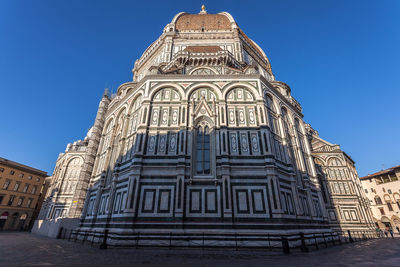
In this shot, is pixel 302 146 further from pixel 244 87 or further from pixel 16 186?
pixel 16 186

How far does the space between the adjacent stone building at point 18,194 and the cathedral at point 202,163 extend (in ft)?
71.0

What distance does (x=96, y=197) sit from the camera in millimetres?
17531

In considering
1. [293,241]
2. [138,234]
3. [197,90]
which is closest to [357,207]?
[293,241]

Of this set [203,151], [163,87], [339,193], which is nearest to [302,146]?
[339,193]

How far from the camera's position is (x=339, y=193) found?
86.7 feet

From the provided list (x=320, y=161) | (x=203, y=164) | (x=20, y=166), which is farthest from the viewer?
(x=20, y=166)

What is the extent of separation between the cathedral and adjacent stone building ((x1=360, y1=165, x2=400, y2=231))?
33.4 m

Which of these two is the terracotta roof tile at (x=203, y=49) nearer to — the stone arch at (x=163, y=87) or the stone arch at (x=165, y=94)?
the stone arch at (x=163, y=87)

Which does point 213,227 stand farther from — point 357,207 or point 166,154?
point 357,207

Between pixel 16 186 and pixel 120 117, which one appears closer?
pixel 120 117

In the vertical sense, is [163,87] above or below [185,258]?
above

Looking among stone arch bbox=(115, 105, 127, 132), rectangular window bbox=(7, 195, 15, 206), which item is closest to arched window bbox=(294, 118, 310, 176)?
stone arch bbox=(115, 105, 127, 132)

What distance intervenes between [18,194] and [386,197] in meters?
72.9

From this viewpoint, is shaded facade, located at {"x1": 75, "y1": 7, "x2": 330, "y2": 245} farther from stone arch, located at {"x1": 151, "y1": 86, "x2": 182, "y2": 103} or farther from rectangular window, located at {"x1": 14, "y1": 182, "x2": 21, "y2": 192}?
rectangular window, located at {"x1": 14, "y1": 182, "x2": 21, "y2": 192}
